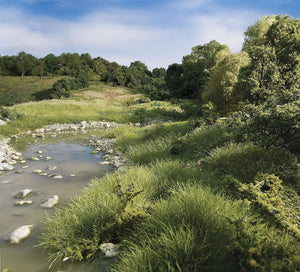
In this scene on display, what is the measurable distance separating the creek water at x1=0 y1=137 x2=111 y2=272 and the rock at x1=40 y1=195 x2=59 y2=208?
0.30ft

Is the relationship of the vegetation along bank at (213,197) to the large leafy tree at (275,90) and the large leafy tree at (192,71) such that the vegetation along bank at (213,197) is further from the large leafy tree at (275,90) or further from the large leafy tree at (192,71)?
the large leafy tree at (192,71)

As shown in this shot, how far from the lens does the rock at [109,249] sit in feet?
8.55

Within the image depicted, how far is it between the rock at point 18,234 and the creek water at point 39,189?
0.20 ft

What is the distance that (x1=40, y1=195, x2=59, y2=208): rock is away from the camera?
403cm

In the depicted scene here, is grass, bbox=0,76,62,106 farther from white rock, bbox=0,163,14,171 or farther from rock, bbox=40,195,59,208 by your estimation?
rock, bbox=40,195,59,208

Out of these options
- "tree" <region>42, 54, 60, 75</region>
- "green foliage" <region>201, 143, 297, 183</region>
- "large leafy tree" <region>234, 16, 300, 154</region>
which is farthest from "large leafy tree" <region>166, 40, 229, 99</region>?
"tree" <region>42, 54, 60, 75</region>

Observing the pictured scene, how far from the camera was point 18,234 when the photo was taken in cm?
307

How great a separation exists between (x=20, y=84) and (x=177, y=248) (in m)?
50.9

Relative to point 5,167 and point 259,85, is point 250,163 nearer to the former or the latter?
point 259,85

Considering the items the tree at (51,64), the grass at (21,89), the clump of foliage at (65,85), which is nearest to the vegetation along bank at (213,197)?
the clump of foliage at (65,85)

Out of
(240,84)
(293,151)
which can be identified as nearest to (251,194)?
(293,151)

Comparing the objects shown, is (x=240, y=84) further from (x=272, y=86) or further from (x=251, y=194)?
(x=251, y=194)

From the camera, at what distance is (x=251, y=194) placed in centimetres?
302

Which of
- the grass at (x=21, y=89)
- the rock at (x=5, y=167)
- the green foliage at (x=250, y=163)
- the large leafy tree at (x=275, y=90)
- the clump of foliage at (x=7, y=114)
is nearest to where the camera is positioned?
the large leafy tree at (x=275, y=90)
